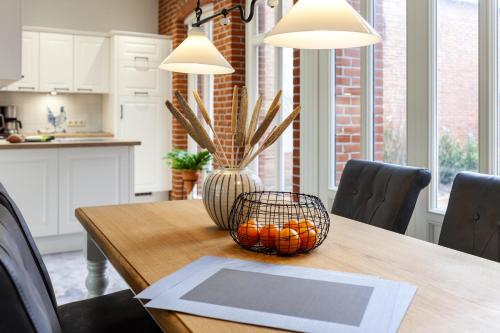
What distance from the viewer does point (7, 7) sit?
294 centimetres

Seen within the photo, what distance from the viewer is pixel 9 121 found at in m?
6.00

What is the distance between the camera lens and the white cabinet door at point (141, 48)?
245 inches

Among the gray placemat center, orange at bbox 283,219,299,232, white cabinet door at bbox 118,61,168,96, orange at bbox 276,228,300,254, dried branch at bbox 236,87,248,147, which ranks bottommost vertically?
the gray placemat center

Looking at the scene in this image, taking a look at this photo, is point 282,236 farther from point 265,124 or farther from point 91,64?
point 91,64

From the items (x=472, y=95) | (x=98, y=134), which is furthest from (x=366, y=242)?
(x=98, y=134)

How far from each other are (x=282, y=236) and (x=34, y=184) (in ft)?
11.0

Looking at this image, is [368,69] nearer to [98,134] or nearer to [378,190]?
[378,190]

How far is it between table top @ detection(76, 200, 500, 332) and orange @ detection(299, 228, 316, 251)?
3 cm

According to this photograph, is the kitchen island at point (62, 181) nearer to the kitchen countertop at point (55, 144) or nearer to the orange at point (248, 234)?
the kitchen countertop at point (55, 144)

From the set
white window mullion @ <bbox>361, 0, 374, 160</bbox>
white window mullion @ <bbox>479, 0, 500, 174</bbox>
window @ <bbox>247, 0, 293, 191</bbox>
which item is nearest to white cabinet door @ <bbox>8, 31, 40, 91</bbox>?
window @ <bbox>247, 0, 293, 191</bbox>

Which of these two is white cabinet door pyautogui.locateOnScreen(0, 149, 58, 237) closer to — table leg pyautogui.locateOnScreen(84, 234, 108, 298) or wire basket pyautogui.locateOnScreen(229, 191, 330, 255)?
table leg pyautogui.locateOnScreen(84, 234, 108, 298)

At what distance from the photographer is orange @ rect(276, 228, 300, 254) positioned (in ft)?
4.33

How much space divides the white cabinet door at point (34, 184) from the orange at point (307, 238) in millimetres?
3337

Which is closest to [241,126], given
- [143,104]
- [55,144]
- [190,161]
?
[55,144]
